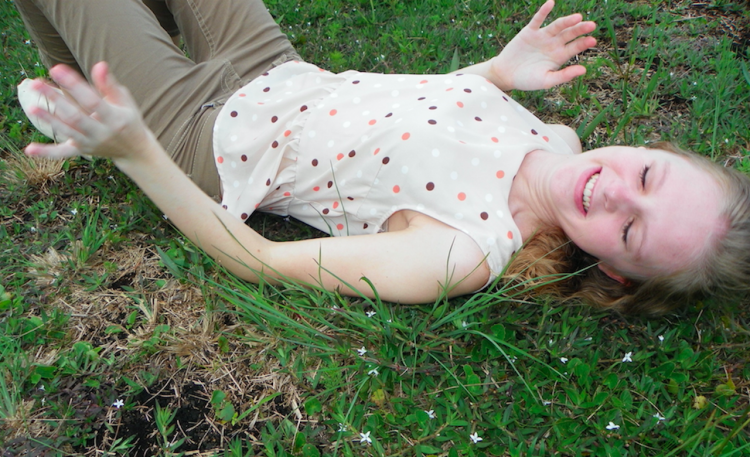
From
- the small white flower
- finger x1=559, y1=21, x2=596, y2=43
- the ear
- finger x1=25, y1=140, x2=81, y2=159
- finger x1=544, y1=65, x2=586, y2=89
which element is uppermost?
finger x1=25, y1=140, x2=81, y2=159

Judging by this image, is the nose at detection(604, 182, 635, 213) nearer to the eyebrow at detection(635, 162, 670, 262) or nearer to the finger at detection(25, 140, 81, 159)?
the eyebrow at detection(635, 162, 670, 262)

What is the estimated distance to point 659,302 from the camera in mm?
2119

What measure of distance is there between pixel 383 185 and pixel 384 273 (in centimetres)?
39

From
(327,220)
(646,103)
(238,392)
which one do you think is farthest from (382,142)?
(646,103)

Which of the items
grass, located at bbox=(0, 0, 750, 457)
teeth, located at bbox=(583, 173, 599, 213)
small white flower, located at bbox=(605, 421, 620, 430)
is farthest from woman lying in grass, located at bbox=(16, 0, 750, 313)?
small white flower, located at bbox=(605, 421, 620, 430)

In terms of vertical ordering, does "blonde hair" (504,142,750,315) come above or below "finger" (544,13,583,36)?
below

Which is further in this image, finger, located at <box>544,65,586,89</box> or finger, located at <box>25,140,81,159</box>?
finger, located at <box>544,65,586,89</box>

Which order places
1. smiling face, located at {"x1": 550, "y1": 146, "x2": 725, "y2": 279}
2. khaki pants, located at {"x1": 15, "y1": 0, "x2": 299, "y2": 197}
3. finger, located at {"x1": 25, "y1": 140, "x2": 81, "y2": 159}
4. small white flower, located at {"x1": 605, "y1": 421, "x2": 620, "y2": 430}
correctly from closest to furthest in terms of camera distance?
finger, located at {"x1": 25, "y1": 140, "x2": 81, "y2": 159} < small white flower, located at {"x1": 605, "y1": 421, "x2": 620, "y2": 430} < smiling face, located at {"x1": 550, "y1": 146, "x2": 725, "y2": 279} < khaki pants, located at {"x1": 15, "y1": 0, "x2": 299, "y2": 197}

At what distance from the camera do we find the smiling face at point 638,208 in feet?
6.40

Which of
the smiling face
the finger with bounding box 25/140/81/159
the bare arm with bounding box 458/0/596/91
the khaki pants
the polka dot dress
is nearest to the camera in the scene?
the finger with bounding box 25/140/81/159

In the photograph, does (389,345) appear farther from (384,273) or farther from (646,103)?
(646,103)

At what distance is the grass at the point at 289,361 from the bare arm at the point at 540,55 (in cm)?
106

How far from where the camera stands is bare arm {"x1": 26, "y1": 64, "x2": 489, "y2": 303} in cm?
185

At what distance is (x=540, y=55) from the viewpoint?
2605 millimetres
